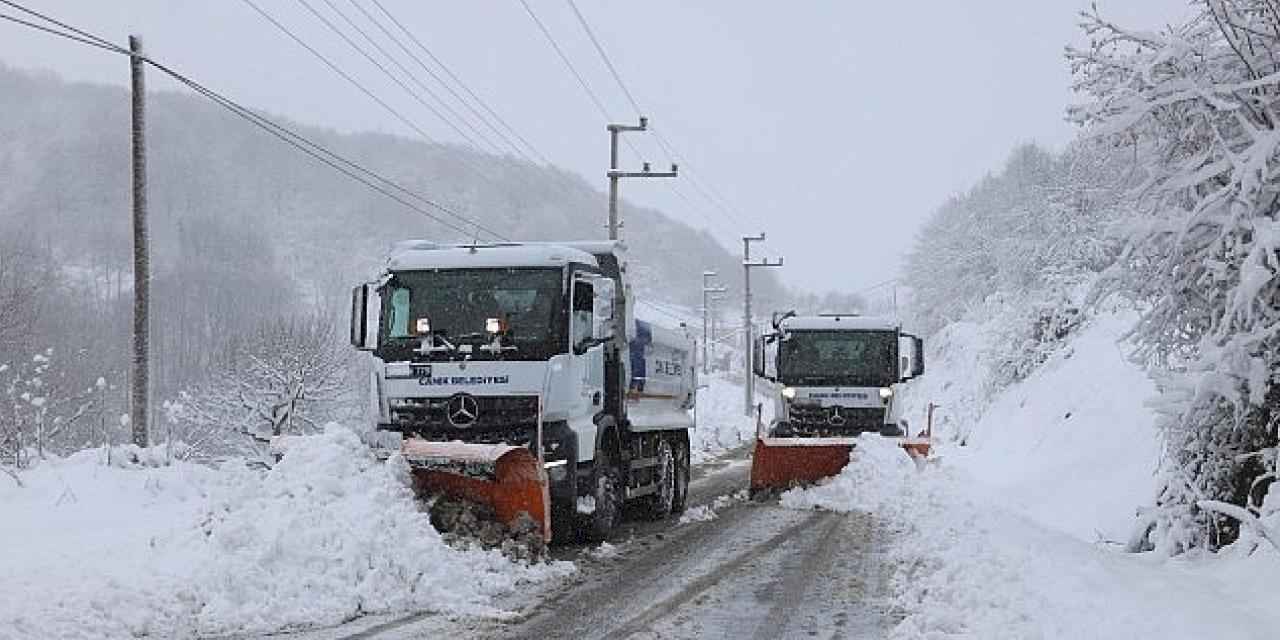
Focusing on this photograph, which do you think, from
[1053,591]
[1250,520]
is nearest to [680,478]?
[1053,591]

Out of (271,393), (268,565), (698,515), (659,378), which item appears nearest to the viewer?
(268,565)

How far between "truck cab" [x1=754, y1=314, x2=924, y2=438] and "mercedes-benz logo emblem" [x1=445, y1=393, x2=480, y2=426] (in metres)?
9.59

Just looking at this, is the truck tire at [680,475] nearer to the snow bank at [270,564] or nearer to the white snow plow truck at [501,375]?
the white snow plow truck at [501,375]

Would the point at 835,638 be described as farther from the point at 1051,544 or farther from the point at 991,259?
the point at 991,259

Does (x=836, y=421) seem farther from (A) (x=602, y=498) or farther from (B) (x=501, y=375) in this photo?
(B) (x=501, y=375)

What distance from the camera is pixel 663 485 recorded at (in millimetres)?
15281

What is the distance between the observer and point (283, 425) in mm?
40656

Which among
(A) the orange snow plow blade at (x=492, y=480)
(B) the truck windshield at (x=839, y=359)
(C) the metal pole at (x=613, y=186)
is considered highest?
(C) the metal pole at (x=613, y=186)

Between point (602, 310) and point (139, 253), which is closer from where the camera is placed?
point (602, 310)

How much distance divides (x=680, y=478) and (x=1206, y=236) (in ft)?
29.7

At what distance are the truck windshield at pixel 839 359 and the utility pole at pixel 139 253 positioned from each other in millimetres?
10478

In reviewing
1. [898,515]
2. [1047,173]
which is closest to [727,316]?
[1047,173]

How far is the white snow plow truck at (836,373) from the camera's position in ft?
64.4

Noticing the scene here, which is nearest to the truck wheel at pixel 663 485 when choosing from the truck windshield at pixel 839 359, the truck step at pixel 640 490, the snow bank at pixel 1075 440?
the truck step at pixel 640 490
